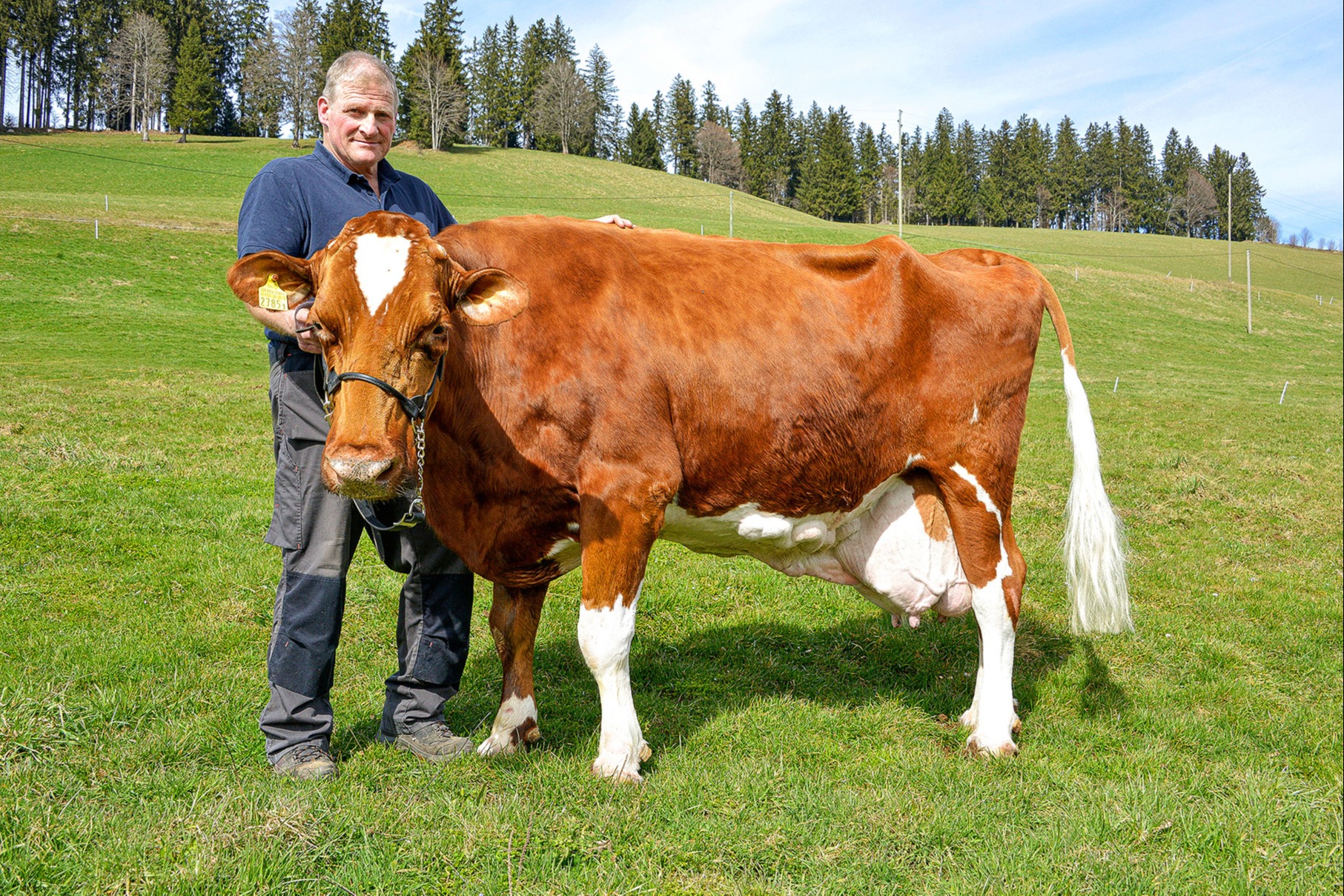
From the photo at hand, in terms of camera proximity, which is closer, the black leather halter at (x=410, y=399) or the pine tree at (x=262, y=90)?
the black leather halter at (x=410, y=399)

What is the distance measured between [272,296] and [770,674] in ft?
11.7

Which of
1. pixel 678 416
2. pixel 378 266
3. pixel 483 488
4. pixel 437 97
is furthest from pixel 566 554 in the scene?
pixel 437 97

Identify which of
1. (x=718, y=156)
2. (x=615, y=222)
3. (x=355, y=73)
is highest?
(x=718, y=156)

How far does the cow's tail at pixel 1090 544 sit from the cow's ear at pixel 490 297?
3.16 m

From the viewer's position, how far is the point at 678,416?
4074 millimetres

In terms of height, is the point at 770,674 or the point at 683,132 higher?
the point at 683,132

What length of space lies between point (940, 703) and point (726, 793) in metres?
1.94

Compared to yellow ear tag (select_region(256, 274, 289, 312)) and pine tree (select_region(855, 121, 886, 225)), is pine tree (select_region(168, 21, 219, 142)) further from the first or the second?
yellow ear tag (select_region(256, 274, 289, 312))

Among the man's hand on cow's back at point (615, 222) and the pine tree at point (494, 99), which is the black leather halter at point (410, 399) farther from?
the pine tree at point (494, 99)

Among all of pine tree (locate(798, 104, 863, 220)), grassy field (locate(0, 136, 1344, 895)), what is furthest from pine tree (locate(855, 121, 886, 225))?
grassy field (locate(0, 136, 1344, 895))

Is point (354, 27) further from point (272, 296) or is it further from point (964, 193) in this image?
point (272, 296)

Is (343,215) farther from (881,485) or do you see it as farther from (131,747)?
(881,485)

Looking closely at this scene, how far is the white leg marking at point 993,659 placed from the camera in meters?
4.62

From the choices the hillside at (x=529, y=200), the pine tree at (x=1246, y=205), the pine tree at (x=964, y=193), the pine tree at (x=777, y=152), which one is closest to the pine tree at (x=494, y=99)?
the hillside at (x=529, y=200)
